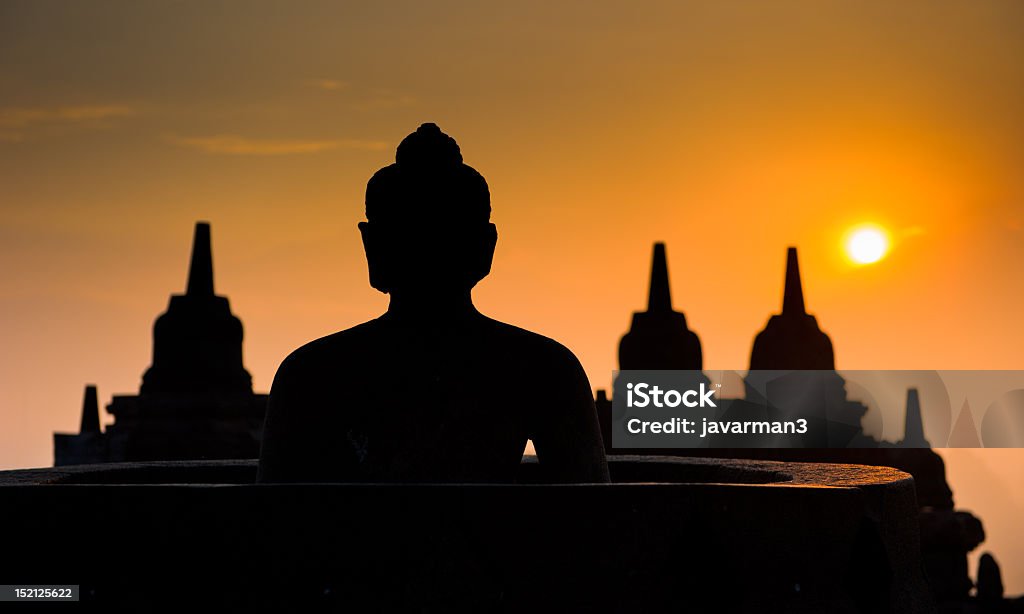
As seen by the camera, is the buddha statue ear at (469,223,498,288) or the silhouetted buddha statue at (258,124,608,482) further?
the buddha statue ear at (469,223,498,288)

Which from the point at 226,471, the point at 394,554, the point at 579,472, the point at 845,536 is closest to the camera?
the point at 394,554

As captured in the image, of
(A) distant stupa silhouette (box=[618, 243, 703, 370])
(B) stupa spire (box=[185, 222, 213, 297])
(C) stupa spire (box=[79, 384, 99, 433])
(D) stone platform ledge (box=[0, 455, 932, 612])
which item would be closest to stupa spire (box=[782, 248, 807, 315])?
(A) distant stupa silhouette (box=[618, 243, 703, 370])

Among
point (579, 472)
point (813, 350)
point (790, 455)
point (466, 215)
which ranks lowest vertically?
point (579, 472)

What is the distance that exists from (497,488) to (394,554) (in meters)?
0.31

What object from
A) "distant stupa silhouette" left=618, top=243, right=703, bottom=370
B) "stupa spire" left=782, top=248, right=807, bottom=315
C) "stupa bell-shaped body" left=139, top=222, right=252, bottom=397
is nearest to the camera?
"stupa bell-shaped body" left=139, top=222, right=252, bottom=397

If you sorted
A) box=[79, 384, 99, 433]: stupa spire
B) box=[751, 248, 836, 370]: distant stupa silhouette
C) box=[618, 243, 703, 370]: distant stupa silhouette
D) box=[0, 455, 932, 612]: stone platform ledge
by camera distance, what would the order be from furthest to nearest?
box=[79, 384, 99, 433]: stupa spire < box=[751, 248, 836, 370]: distant stupa silhouette < box=[618, 243, 703, 370]: distant stupa silhouette < box=[0, 455, 932, 612]: stone platform ledge

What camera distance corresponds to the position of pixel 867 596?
3.66 m

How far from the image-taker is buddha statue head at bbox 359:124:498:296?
4398 mm

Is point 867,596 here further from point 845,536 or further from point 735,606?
point 735,606

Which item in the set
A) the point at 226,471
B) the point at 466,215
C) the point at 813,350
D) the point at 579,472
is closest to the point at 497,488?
the point at 579,472

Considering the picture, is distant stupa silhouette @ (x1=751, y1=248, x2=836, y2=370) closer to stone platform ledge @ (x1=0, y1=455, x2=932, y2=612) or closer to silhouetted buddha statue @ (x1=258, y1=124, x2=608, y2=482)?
silhouetted buddha statue @ (x1=258, y1=124, x2=608, y2=482)

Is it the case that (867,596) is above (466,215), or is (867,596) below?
below

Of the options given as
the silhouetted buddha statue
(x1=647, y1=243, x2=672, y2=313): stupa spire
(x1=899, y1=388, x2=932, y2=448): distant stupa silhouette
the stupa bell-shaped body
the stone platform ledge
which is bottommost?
the stone platform ledge

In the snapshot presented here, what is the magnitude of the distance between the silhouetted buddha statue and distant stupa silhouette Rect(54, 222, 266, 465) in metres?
18.5
